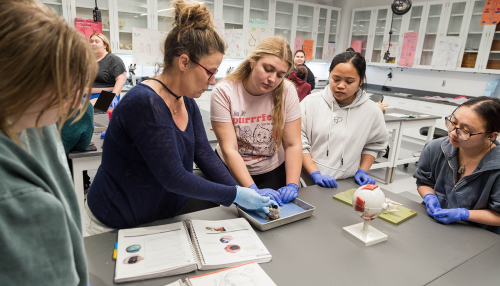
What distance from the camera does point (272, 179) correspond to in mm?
1581

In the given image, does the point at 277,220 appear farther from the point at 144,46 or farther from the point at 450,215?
the point at 144,46

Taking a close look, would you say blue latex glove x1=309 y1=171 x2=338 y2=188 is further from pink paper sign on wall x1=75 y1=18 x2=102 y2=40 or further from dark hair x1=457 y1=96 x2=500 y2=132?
pink paper sign on wall x1=75 y1=18 x2=102 y2=40

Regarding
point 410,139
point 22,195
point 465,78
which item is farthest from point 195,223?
point 465,78

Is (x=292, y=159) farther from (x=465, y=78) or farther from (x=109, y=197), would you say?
(x=465, y=78)

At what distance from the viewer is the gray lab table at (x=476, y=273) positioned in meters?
0.83

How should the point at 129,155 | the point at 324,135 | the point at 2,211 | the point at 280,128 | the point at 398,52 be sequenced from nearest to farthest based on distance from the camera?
1. the point at 2,211
2. the point at 129,155
3. the point at 280,128
4. the point at 324,135
5. the point at 398,52

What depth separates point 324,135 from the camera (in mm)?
1699

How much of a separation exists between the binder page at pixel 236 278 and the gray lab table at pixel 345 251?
0.03 m

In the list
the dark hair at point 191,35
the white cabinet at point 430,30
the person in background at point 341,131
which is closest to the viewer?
the dark hair at point 191,35

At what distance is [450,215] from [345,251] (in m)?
0.51

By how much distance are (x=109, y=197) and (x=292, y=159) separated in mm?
885

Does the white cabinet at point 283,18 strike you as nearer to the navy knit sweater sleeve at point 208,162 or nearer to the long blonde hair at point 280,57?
the long blonde hair at point 280,57

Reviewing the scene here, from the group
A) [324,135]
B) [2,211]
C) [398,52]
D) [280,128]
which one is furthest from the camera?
[398,52]

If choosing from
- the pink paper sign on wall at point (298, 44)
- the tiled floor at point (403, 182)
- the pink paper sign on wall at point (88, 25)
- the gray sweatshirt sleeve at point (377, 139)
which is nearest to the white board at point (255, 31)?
the pink paper sign on wall at point (298, 44)
